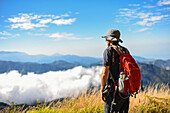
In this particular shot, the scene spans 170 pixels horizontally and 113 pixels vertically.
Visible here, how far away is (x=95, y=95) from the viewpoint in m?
6.55

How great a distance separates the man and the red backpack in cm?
11

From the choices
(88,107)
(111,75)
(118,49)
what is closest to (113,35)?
(118,49)

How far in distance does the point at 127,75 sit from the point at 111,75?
1.11 feet

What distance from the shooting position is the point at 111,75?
321 centimetres

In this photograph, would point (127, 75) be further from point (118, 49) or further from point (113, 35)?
point (113, 35)

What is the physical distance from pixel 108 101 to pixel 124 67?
0.84 m

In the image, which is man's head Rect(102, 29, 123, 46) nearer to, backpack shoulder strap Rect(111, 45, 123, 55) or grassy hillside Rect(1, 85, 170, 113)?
backpack shoulder strap Rect(111, 45, 123, 55)

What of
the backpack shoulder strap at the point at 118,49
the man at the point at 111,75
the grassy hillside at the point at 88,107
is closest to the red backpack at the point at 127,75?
the backpack shoulder strap at the point at 118,49

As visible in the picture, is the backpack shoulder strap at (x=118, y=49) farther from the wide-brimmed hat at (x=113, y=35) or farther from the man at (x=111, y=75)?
the wide-brimmed hat at (x=113, y=35)

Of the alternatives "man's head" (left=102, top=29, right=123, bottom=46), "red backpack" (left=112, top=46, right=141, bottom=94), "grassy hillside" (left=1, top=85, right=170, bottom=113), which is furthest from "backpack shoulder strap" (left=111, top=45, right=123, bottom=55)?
"grassy hillside" (left=1, top=85, right=170, bottom=113)

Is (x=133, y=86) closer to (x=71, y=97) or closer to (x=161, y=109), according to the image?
(x=161, y=109)

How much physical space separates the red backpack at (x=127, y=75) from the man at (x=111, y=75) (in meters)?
0.11

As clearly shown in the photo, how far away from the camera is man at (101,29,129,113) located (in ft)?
10.00

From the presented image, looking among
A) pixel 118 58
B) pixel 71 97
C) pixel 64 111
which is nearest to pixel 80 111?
pixel 64 111
